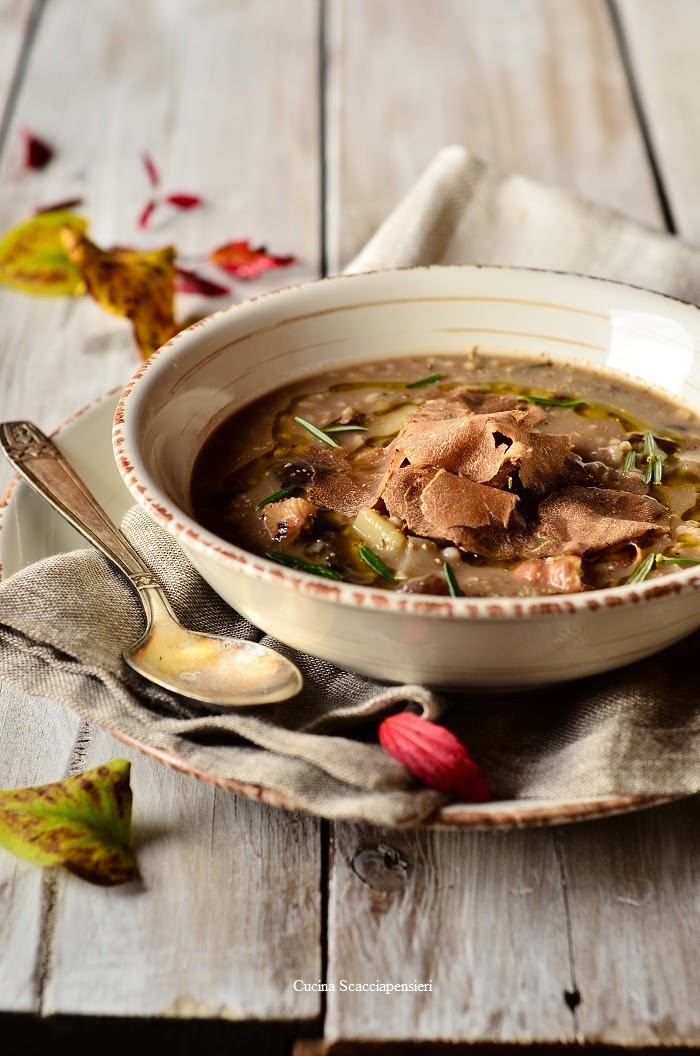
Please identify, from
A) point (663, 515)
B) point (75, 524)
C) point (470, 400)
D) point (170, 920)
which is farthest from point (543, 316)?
point (170, 920)

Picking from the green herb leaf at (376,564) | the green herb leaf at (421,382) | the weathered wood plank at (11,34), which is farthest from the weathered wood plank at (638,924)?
the weathered wood plank at (11,34)

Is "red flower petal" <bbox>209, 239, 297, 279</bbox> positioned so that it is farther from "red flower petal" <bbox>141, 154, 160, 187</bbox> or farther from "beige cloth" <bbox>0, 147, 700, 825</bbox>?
"beige cloth" <bbox>0, 147, 700, 825</bbox>

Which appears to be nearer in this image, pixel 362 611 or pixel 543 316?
pixel 362 611

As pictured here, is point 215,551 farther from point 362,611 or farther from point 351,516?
point 351,516

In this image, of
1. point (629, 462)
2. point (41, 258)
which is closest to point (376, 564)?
point (629, 462)

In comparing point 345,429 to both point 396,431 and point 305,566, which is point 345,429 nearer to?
point 396,431

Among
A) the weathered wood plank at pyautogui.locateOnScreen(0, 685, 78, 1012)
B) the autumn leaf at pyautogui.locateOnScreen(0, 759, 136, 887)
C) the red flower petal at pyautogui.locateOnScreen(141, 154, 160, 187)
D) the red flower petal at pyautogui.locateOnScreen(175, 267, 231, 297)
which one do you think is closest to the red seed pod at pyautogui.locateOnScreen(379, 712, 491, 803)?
the autumn leaf at pyautogui.locateOnScreen(0, 759, 136, 887)

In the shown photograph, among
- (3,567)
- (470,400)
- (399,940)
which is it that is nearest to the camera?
(399,940)
